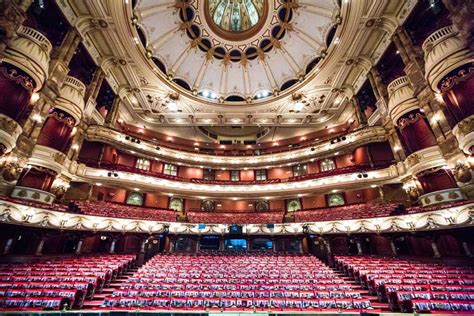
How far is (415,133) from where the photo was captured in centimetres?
1295

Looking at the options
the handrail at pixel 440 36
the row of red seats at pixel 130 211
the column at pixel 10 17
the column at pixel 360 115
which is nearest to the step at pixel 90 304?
the row of red seats at pixel 130 211

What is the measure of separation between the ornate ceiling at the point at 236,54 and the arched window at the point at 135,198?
985cm

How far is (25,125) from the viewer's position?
10594 mm

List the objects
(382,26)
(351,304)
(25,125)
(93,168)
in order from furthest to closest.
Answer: (93,168) → (382,26) → (25,125) → (351,304)

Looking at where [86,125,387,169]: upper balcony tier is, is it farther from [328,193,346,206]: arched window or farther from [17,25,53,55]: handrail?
[17,25,53,55]: handrail

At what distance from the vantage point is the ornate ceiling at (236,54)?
14.9 metres

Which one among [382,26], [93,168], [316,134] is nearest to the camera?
[382,26]

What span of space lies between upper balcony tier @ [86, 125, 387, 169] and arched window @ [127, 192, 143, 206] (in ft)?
14.1

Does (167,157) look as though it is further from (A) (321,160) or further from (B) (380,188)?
(B) (380,188)

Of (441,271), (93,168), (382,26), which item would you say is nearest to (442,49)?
(382,26)

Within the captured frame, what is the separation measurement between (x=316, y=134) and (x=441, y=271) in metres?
20.2

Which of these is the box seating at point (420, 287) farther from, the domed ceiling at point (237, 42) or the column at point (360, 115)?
the domed ceiling at point (237, 42)

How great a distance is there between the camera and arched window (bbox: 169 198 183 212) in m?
21.7

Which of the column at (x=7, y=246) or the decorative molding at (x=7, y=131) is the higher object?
the decorative molding at (x=7, y=131)
